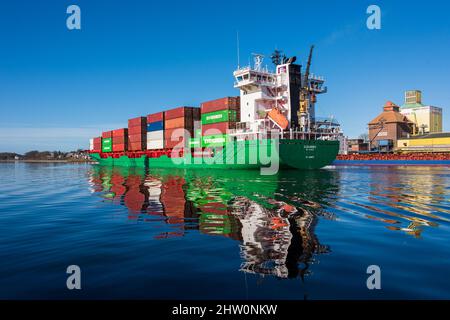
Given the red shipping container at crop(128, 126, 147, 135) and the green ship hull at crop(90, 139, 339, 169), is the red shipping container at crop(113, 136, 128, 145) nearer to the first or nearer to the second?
the red shipping container at crop(128, 126, 147, 135)

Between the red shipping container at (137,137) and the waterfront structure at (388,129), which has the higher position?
the waterfront structure at (388,129)

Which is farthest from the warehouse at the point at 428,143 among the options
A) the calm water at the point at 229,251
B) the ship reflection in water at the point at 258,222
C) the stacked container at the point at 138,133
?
the calm water at the point at 229,251

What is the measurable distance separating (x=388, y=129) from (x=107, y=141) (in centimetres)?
9744

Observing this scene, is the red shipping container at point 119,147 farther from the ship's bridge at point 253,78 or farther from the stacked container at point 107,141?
the ship's bridge at point 253,78

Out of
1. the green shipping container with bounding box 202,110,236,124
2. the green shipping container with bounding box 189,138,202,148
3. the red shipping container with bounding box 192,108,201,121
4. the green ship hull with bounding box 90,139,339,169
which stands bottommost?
the green ship hull with bounding box 90,139,339,169

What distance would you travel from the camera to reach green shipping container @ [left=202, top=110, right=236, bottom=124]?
4472 cm

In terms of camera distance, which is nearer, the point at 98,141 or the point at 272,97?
the point at 272,97

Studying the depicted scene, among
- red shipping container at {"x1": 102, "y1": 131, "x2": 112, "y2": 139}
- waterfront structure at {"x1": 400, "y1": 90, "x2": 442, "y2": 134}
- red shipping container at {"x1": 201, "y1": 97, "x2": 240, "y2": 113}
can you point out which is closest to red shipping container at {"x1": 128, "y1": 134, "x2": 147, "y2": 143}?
red shipping container at {"x1": 102, "y1": 131, "x2": 112, "y2": 139}

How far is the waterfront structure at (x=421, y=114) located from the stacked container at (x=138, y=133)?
117 m

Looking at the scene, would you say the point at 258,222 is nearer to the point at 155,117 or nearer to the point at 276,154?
the point at 276,154

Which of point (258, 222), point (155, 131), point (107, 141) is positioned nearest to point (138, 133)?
point (155, 131)

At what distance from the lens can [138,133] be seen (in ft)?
229

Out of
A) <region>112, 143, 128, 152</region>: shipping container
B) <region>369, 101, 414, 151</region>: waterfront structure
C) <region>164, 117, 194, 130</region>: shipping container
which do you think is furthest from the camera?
<region>369, 101, 414, 151</region>: waterfront structure

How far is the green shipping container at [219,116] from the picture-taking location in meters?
44.7
